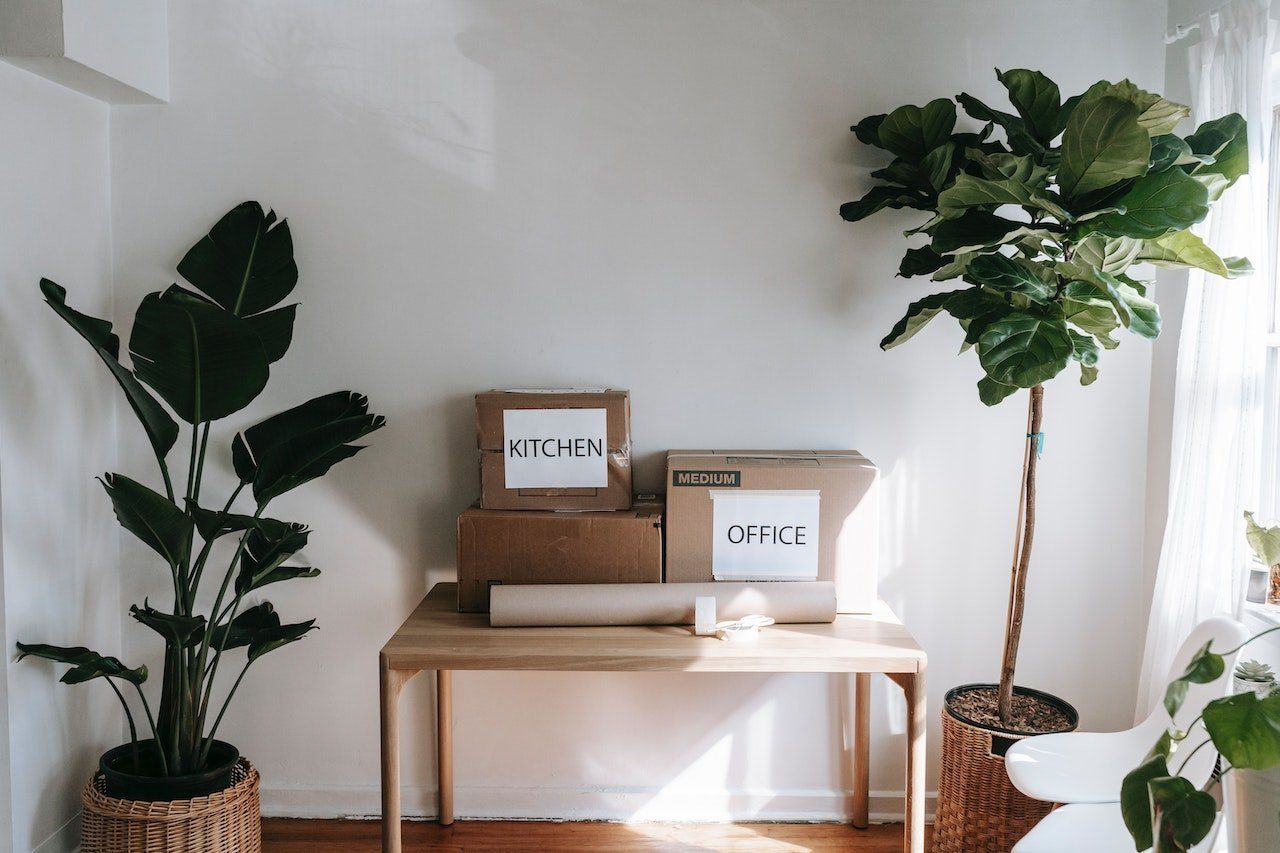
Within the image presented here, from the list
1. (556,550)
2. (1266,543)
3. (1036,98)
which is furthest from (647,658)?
(1036,98)

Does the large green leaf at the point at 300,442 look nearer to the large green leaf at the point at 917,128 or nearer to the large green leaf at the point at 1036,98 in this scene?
the large green leaf at the point at 917,128

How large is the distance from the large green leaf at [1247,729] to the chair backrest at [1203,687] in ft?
1.70

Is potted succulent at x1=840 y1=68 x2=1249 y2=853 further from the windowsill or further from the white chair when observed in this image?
the windowsill

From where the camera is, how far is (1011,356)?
2.04 m

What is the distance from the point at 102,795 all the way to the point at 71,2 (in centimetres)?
186

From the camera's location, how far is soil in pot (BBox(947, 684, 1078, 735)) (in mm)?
2367

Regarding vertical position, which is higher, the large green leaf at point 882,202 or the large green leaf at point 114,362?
the large green leaf at point 882,202

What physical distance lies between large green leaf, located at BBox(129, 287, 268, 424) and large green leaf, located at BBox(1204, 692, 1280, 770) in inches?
78.8

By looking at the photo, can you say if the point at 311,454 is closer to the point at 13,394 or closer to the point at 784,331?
the point at 13,394

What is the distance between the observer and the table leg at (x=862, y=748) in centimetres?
273

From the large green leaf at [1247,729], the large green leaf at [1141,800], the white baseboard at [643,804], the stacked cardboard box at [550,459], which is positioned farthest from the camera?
the white baseboard at [643,804]

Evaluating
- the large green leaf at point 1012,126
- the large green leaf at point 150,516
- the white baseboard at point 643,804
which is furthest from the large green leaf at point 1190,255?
the large green leaf at point 150,516

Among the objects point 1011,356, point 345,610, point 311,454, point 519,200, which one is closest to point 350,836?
point 345,610

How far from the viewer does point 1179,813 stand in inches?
53.4
